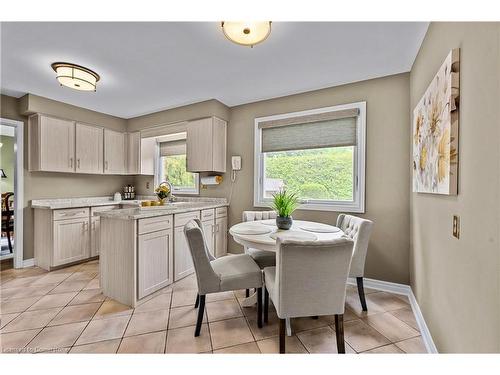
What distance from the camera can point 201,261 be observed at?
171 centimetres

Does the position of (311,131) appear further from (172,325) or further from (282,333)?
(172,325)

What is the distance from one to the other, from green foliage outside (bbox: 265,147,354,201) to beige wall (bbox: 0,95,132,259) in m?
3.13

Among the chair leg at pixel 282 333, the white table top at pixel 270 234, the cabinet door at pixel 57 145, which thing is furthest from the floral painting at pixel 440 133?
the cabinet door at pixel 57 145

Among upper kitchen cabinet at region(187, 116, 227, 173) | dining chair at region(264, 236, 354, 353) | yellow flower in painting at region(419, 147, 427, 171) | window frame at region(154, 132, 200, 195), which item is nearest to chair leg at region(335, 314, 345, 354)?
dining chair at region(264, 236, 354, 353)

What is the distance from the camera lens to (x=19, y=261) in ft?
10.2

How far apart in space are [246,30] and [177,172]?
3062mm

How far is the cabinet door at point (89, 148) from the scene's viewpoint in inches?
141

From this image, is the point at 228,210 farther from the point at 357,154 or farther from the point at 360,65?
the point at 360,65

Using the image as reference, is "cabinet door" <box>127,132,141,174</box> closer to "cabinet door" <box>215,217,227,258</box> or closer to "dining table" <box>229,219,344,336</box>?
"cabinet door" <box>215,217,227,258</box>

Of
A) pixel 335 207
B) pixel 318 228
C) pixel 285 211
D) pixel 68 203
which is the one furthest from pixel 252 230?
pixel 68 203

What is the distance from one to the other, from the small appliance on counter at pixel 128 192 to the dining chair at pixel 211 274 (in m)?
3.29

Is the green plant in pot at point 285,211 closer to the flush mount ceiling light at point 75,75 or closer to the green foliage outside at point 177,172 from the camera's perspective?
the green foliage outside at point 177,172

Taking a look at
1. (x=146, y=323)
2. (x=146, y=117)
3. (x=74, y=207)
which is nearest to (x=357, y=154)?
(x=146, y=323)

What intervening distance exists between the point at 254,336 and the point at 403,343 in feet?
3.67
